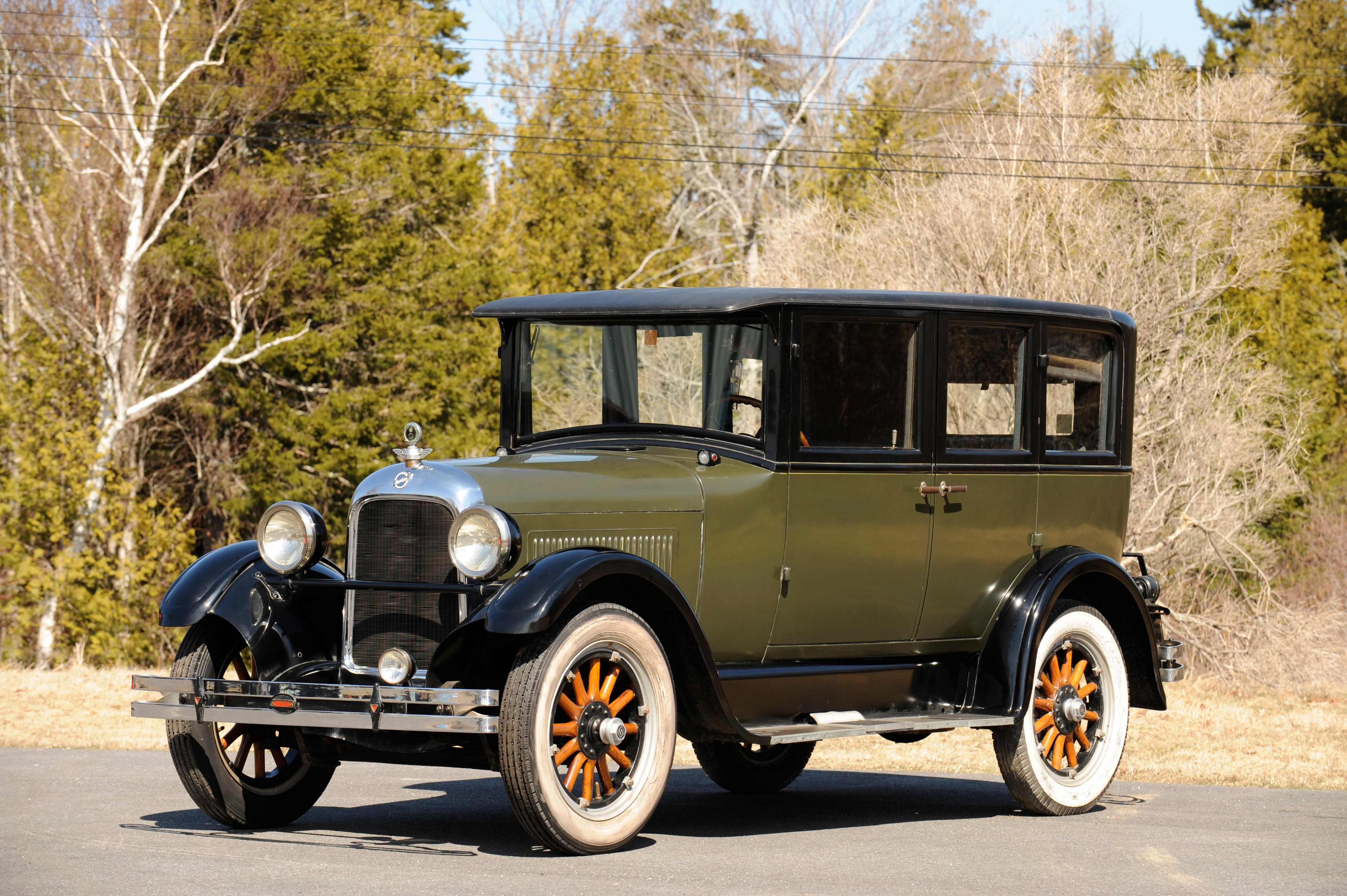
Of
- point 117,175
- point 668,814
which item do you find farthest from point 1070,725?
point 117,175

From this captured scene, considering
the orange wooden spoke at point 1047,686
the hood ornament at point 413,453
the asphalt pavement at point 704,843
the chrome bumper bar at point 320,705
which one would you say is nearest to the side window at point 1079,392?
the orange wooden spoke at point 1047,686

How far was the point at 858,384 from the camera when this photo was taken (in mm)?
7305

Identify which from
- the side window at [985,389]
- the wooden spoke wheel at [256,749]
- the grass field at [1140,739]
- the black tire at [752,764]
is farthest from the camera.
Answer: the grass field at [1140,739]

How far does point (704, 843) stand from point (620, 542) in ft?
4.11

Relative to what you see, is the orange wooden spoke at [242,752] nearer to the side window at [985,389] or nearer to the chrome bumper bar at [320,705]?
the chrome bumper bar at [320,705]

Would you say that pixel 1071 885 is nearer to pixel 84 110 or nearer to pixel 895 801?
pixel 895 801

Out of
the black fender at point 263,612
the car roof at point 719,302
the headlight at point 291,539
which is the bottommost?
the black fender at point 263,612

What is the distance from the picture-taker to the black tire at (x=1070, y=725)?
24.9 ft

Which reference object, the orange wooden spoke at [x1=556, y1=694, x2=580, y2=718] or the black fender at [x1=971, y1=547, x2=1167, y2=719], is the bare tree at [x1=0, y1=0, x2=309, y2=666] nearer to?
the black fender at [x1=971, y1=547, x2=1167, y2=719]

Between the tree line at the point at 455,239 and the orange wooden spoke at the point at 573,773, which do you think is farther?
the tree line at the point at 455,239

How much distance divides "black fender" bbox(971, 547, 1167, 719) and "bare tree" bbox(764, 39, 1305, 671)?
12.5 m

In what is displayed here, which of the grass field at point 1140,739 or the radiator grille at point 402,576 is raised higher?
the radiator grille at point 402,576

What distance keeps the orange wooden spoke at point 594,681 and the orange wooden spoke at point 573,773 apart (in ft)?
0.74

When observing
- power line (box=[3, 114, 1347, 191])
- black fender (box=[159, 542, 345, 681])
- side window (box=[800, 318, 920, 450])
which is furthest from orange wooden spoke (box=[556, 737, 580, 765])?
power line (box=[3, 114, 1347, 191])
